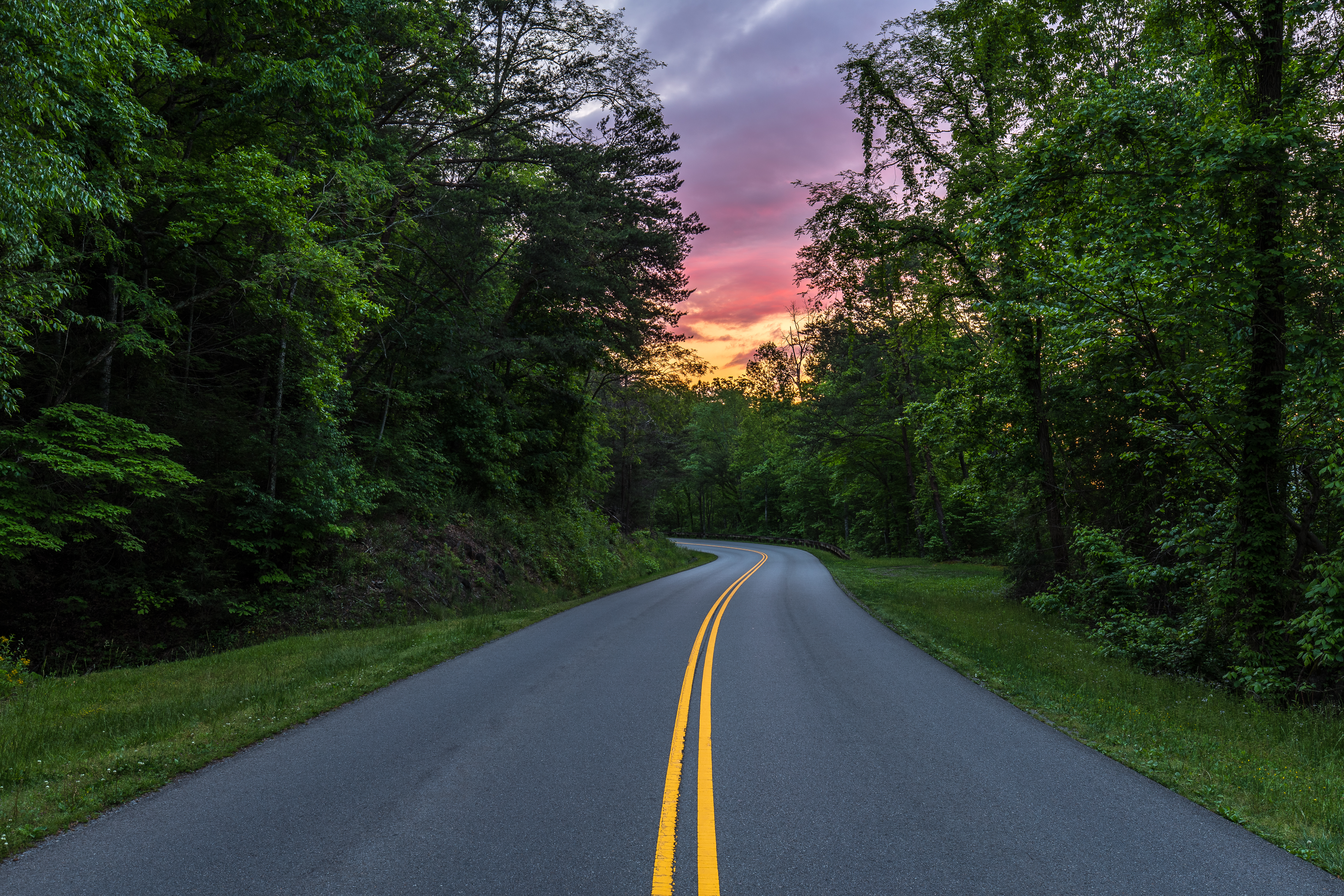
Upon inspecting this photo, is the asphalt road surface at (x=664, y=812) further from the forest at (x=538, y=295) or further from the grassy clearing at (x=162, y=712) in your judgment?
the forest at (x=538, y=295)

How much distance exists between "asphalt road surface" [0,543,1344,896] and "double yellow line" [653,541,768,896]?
0.02 m

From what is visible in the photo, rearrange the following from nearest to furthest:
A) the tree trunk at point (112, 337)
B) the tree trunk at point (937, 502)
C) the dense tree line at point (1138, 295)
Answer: the dense tree line at point (1138, 295) < the tree trunk at point (112, 337) < the tree trunk at point (937, 502)

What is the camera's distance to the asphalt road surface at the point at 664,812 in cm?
333

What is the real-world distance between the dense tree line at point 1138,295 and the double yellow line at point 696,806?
6289 millimetres

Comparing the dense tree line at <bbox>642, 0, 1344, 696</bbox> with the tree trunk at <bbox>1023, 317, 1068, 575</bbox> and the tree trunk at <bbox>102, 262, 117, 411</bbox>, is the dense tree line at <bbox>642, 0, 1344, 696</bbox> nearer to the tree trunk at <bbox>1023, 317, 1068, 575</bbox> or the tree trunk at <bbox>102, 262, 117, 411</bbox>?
the tree trunk at <bbox>1023, 317, 1068, 575</bbox>

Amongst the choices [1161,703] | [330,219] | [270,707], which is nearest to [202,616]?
[270,707]

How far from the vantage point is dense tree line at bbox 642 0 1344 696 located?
7402 mm

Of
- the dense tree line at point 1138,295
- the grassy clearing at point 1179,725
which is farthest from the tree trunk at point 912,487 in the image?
the grassy clearing at point 1179,725

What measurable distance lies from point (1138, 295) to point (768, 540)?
51.0 metres

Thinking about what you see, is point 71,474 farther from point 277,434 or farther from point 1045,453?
point 1045,453

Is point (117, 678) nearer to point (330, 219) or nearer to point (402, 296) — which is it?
point (330, 219)

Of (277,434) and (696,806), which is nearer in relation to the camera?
(696,806)

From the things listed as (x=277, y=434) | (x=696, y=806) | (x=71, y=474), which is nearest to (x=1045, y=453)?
(x=696, y=806)

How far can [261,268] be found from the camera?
11.7 meters
